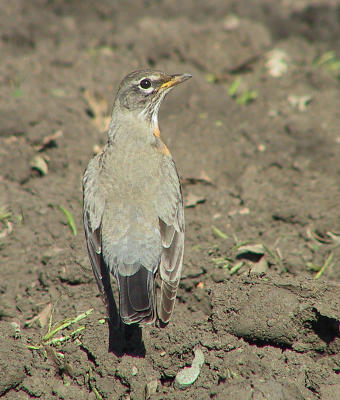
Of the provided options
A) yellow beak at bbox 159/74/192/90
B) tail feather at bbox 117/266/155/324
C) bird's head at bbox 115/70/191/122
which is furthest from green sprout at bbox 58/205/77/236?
yellow beak at bbox 159/74/192/90

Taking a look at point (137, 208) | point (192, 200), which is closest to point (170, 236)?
point (137, 208)

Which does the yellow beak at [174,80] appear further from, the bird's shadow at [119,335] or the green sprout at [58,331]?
the green sprout at [58,331]

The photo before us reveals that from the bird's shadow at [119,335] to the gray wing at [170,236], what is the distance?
32 centimetres

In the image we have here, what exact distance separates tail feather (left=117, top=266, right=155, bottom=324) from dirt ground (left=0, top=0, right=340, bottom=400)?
0.34m

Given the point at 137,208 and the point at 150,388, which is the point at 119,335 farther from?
the point at 137,208

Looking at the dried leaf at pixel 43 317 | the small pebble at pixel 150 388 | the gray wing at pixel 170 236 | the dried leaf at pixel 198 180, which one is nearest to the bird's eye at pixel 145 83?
the gray wing at pixel 170 236

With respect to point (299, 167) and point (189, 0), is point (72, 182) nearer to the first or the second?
point (299, 167)

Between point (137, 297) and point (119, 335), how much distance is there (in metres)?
0.49

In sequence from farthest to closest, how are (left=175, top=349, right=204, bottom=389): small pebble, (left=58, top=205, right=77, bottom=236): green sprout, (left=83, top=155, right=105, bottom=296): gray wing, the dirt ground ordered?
(left=58, top=205, right=77, bottom=236): green sprout, (left=83, top=155, right=105, bottom=296): gray wing, the dirt ground, (left=175, top=349, right=204, bottom=389): small pebble

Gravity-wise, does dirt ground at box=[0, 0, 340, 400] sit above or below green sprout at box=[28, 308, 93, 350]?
above

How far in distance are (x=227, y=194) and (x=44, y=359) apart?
2.86m

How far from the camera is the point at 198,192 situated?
6.85 metres

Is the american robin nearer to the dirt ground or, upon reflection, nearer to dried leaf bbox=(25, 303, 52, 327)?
the dirt ground

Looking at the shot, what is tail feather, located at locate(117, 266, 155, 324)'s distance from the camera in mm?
4902
